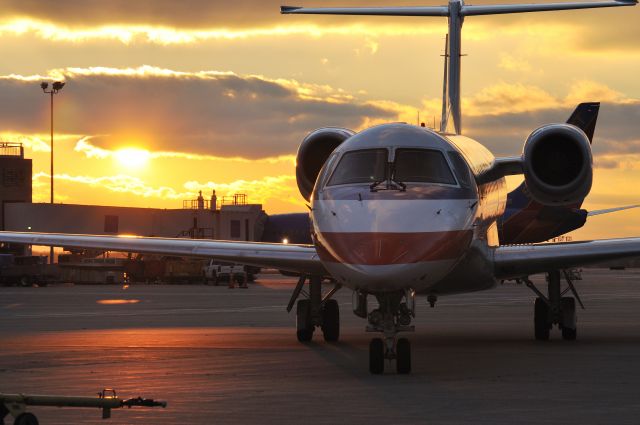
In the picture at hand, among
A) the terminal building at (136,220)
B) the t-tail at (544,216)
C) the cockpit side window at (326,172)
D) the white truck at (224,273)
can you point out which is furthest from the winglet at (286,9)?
the terminal building at (136,220)

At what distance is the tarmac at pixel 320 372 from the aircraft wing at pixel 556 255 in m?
1.30

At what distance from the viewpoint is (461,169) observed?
57.0ft

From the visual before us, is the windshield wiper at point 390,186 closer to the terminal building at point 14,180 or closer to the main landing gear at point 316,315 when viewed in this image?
the main landing gear at point 316,315

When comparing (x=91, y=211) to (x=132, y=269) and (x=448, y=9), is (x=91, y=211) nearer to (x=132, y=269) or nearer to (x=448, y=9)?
(x=132, y=269)

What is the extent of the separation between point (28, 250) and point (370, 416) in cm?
7989

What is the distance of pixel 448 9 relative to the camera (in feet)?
90.5

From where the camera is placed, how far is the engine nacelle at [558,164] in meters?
21.0

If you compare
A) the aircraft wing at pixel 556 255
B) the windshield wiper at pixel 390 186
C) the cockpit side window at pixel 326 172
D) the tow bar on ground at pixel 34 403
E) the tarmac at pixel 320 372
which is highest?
the cockpit side window at pixel 326 172

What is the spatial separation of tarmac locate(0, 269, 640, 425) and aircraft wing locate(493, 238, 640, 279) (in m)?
1.30

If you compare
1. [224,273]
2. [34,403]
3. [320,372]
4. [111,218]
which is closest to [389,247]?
[320,372]

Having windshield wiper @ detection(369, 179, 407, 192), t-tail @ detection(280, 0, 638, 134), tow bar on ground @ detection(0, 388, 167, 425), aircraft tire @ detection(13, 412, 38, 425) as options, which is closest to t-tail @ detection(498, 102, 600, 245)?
t-tail @ detection(280, 0, 638, 134)

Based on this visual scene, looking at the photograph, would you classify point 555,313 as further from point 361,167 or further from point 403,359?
point 403,359

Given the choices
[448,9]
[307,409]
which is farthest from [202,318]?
[307,409]

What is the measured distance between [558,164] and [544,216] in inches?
1285
